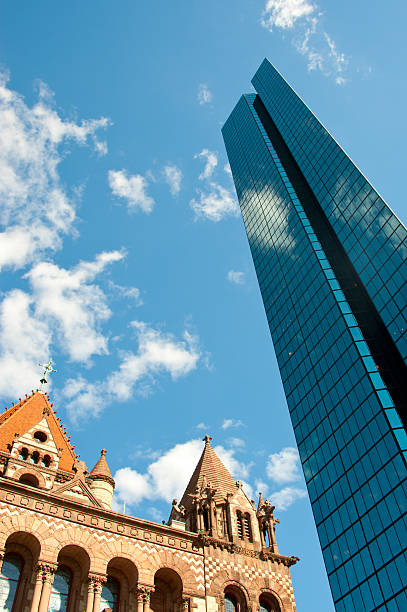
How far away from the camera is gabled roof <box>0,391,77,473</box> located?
43344 mm

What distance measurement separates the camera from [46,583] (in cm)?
2681

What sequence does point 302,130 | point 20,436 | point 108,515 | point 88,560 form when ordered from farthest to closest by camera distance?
point 302,130
point 20,436
point 108,515
point 88,560

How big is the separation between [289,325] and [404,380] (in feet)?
57.7

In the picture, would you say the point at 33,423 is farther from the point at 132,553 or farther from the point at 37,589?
the point at 37,589

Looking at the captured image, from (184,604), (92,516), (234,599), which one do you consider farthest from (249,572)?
(92,516)

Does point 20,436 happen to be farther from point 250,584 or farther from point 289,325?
point 289,325

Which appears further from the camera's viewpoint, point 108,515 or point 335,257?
point 335,257

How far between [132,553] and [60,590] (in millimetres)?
4125

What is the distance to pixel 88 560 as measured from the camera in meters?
28.8

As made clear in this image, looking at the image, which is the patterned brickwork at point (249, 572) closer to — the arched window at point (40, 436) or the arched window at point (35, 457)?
the arched window at point (35, 457)

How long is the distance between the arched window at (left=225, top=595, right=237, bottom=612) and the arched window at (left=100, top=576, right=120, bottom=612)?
6455mm

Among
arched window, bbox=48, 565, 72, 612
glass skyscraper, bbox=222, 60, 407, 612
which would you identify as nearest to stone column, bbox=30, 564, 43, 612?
arched window, bbox=48, 565, 72, 612

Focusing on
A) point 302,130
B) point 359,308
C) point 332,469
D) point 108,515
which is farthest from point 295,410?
point 302,130

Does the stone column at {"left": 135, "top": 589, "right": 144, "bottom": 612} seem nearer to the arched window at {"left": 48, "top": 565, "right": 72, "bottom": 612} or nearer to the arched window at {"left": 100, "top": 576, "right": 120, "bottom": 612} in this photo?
the arched window at {"left": 100, "top": 576, "right": 120, "bottom": 612}
